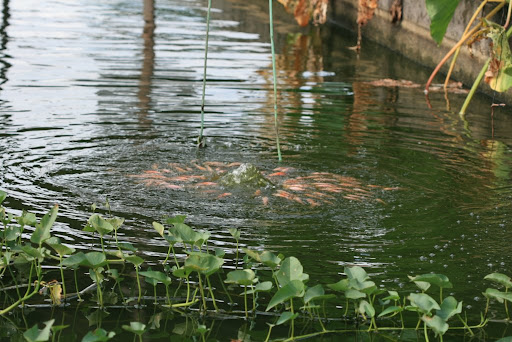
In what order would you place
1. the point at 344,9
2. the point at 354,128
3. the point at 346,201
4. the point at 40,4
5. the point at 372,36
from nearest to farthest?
1. the point at 346,201
2. the point at 354,128
3. the point at 372,36
4. the point at 344,9
5. the point at 40,4

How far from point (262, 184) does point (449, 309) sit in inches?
84.9

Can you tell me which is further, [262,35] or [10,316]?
[262,35]

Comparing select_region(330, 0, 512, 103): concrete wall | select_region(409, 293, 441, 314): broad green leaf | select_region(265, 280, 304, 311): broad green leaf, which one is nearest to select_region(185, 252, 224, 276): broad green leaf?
select_region(265, 280, 304, 311): broad green leaf

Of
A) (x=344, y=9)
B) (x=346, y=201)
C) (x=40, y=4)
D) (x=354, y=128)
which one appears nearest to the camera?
(x=346, y=201)

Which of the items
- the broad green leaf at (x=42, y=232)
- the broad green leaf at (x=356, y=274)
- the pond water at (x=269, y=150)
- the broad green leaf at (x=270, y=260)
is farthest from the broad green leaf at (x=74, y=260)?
the broad green leaf at (x=356, y=274)

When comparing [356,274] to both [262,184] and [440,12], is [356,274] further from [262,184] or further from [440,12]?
[440,12]

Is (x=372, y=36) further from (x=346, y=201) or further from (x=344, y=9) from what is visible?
(x=346, y=201)

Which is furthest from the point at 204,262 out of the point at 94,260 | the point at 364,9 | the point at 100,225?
the point at 364,9

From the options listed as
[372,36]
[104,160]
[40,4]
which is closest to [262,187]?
[104,160]

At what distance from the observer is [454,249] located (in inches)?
175

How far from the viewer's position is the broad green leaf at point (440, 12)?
724cm

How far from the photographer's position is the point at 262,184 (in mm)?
Result: 5312

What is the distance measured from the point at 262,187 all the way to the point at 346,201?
19.7 inches

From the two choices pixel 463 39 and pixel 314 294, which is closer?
pixel 314 294
